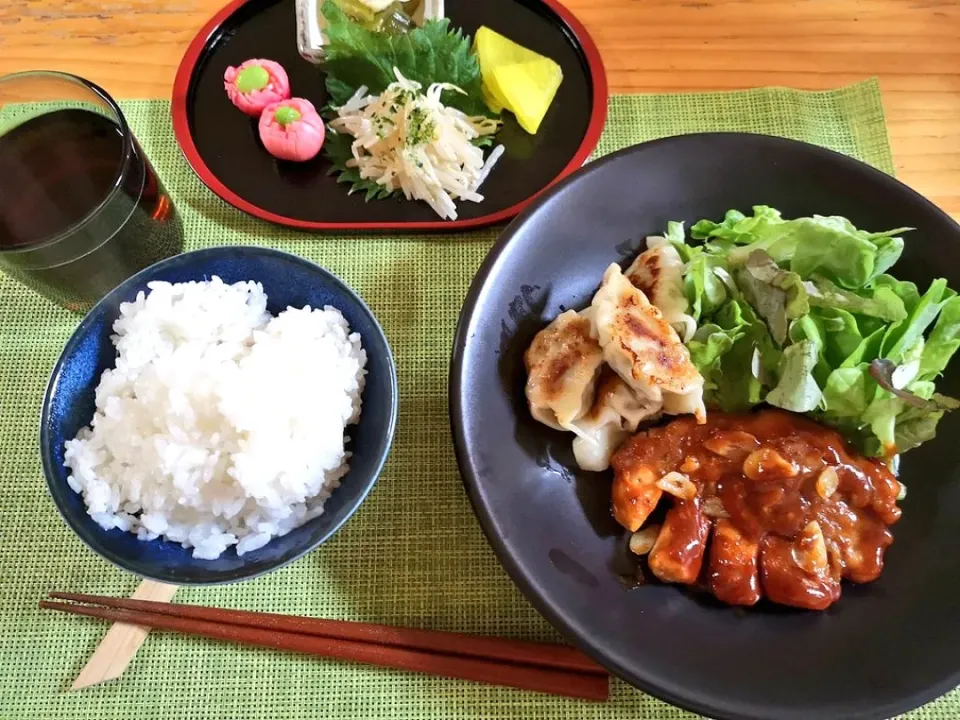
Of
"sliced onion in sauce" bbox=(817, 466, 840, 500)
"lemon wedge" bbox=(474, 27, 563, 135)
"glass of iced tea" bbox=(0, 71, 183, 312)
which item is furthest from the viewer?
"lemon wedge" bbox=(474, 27, 563, 135)

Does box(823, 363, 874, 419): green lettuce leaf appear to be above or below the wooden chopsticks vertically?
above

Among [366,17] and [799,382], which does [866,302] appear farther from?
[366,17]

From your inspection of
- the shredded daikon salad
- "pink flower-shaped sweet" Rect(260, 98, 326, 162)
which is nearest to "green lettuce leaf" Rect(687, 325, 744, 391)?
the shredded daikon salad

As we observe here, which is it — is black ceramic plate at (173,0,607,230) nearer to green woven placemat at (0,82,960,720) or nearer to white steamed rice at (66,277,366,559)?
green woven placemat at (0,82,960,720)

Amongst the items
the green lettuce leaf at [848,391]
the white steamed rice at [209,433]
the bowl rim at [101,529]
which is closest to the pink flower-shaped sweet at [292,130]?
the bowl rim at [101,529]

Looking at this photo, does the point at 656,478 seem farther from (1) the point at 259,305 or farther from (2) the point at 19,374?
(2) the point at 19,374

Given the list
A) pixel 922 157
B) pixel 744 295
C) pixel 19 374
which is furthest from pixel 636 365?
pixel 19 374
